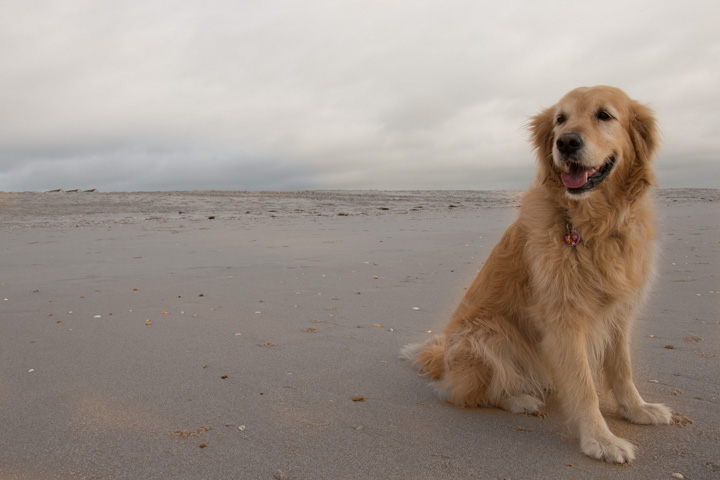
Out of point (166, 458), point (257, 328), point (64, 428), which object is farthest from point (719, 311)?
point (64, 428)

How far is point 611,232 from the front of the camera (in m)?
2.46

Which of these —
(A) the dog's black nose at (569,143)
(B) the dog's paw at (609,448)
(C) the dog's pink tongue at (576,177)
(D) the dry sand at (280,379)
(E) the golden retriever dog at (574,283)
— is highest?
(A) the dog's black nose at (569,143)

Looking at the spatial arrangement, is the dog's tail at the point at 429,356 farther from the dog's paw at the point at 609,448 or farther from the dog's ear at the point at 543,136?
the dog's ear at the point at 543,136

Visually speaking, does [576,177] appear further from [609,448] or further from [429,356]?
[429,356]

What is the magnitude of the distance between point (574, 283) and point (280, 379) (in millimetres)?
1790

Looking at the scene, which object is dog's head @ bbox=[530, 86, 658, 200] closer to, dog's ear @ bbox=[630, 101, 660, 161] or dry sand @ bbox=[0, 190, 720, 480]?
dog's ear @ bbox=[630, 101, 660, 161]

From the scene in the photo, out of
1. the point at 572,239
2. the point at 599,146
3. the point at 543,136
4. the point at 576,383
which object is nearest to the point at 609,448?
the point at 576,383

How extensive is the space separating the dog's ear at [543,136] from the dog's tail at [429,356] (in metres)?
1.24

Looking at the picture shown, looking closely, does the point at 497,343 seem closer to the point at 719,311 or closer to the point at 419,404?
the point at 419,404

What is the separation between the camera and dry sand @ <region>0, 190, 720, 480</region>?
6.91 ft

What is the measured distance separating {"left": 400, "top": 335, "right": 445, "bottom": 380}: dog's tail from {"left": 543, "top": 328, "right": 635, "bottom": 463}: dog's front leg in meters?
0.76

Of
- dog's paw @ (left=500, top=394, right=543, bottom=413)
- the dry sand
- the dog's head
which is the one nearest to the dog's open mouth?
the dog's head

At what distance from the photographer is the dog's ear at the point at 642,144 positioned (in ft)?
8.50

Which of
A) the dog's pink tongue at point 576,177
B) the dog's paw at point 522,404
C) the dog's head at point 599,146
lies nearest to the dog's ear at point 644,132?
the dog's head at point 599,146
